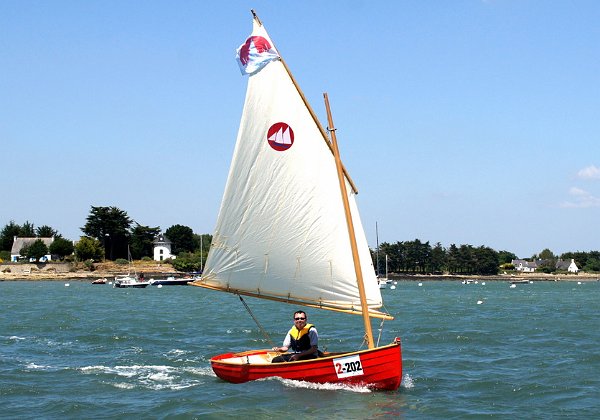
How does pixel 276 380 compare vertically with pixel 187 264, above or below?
below

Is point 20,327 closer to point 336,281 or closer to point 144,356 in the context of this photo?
point 144,356

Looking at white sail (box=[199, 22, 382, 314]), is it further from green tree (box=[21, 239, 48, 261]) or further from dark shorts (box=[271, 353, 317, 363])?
green tree (box=[21, 239, 48, 261])

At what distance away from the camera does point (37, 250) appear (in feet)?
572

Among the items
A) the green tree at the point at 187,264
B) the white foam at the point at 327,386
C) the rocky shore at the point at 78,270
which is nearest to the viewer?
the white foam at the point at 327,386

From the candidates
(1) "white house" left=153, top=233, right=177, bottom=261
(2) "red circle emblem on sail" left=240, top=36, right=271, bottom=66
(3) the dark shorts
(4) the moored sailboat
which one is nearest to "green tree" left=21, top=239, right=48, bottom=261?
(1) "white house" left=153, top=233, right=177, bottom=261

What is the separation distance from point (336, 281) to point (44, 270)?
156 meters

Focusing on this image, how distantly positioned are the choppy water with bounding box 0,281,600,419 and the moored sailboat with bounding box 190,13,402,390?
132cm

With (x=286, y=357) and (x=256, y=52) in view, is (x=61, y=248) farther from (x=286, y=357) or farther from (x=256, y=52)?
(x=256, y=52)

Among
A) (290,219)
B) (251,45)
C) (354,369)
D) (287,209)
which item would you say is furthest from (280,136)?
(354,369)

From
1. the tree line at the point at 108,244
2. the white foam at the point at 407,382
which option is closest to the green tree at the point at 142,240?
the tree line at the point at 108,244

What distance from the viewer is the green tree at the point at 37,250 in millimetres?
174375

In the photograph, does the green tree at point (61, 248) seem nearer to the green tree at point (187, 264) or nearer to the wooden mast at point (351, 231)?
the green tree at point (187, 264)

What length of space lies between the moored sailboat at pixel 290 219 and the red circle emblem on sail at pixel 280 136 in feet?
0.09

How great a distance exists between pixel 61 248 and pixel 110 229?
12153 mm
